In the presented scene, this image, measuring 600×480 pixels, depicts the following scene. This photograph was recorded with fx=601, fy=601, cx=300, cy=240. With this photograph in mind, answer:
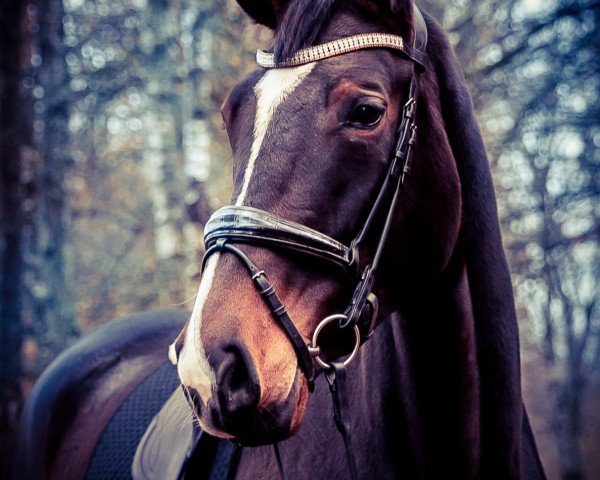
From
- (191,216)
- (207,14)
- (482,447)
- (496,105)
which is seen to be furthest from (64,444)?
(496,105)

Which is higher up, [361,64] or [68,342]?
[361,64]

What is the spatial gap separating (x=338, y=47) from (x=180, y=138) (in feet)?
20.8

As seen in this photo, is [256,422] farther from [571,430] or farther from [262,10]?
[571,430]

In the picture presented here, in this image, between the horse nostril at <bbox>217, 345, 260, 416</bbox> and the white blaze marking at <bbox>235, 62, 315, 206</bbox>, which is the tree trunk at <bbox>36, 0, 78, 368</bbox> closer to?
the white blaze marking at <bbox>235, 62, 315, 206</bbox>

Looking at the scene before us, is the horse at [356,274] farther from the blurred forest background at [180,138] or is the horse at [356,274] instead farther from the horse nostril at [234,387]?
the blurred forest background at [180,138]

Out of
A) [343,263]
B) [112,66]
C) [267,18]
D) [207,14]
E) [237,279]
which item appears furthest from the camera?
[112,66]

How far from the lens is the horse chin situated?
1407 mm

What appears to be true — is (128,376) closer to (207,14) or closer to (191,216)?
(191,216)

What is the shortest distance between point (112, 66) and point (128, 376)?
6.51 m

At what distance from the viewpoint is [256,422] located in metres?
1.44

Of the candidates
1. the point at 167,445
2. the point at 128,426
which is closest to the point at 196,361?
the point at 167,445

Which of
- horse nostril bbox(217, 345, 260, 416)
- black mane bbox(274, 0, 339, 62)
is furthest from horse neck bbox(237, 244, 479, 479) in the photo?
black mane bbox(274, 0, 339, 62)

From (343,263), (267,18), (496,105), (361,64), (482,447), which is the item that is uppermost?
(496,105)

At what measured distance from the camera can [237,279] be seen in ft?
4.95
